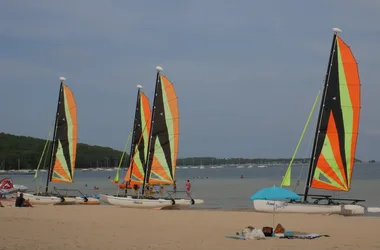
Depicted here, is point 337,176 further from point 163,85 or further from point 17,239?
point 17,239

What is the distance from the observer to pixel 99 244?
50.2ft

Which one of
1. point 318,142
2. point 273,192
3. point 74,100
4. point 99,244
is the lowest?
point 99,244

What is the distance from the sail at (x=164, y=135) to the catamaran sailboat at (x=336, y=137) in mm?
7455

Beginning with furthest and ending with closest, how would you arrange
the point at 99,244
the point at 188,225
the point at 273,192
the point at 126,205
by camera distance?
1. the point at 126,205
2. the point at 188,225
3. the point at 273,192
4. the point at 99,244

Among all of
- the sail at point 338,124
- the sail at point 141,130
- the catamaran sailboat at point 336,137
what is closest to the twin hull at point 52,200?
the sail at point 141,130

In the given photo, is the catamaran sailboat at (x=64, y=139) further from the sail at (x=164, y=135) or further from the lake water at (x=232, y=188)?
the lake water at (x=232, y=188)

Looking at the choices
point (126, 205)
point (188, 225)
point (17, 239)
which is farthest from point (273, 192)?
point (126, 205)

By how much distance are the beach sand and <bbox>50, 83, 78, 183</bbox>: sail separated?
8042mm

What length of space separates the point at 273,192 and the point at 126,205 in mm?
13920

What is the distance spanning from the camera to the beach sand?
15383 mm

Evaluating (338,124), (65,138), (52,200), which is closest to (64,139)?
(65,138)

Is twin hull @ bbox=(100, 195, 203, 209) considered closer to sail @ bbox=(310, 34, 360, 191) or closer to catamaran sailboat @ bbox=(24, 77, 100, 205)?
catamaran sailboat @ bbox=(24, 77, 100, 205)

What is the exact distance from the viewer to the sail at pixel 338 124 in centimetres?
2466

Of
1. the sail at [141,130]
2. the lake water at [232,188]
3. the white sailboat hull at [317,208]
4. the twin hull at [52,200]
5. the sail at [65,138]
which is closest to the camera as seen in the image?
the white sailboat hull at [317,208]
